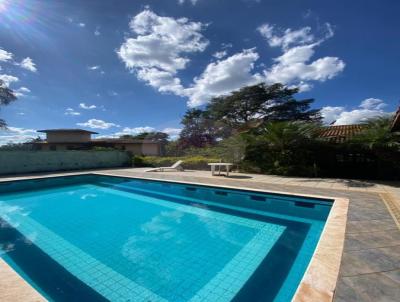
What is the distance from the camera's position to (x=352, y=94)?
16.1 m

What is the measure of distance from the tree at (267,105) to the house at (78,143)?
11143 millimetres

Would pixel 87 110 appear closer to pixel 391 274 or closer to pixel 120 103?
pixel 120 103

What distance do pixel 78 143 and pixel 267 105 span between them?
2320cm

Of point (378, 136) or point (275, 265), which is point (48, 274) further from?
point (378, 136)

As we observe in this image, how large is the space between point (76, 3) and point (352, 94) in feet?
58.0

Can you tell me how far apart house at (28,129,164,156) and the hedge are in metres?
8.09

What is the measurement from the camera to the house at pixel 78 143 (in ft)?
88.3

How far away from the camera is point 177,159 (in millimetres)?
18516

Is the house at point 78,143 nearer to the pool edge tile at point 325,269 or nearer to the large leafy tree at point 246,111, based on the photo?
the large leafy tree at point 246,111

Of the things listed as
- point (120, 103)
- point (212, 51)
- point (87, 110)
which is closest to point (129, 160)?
point (120, 103)

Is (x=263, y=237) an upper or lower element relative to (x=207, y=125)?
lower

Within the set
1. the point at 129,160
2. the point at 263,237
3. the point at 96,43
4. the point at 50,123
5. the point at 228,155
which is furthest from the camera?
the point at 50,123

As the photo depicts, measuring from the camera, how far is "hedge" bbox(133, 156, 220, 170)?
51.3ft

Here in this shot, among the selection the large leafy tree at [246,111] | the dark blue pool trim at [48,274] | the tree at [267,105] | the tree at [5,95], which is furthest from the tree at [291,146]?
the tree at [5,95]
